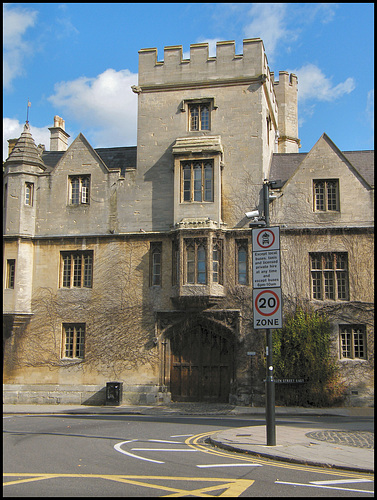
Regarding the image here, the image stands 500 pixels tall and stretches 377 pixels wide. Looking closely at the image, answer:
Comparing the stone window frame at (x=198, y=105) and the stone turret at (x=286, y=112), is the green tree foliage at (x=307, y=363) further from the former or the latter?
the stone turret at (x=286, y=112)

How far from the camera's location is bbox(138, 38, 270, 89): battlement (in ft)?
81.7

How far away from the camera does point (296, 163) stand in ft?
88.7

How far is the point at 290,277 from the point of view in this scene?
23.3 meters

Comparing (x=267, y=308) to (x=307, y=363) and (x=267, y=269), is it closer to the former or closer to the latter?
(x=267, y=269)

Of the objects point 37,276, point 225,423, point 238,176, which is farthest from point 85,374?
point 238,176

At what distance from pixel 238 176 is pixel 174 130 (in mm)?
3631

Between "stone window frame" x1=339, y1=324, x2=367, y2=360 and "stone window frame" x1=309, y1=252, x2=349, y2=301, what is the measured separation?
1203 millimetres

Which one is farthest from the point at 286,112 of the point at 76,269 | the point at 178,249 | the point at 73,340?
the point at 73,340

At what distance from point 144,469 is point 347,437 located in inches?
227

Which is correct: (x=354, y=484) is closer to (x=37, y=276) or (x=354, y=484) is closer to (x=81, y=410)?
(x=81, y=410)

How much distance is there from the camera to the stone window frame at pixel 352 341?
22.6m

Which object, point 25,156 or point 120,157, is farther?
point 120,157

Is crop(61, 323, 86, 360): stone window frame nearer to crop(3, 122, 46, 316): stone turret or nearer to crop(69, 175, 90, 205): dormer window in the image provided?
crop(3, 122, 46, 316): stone turret

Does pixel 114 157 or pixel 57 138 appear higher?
pixel 57 138
